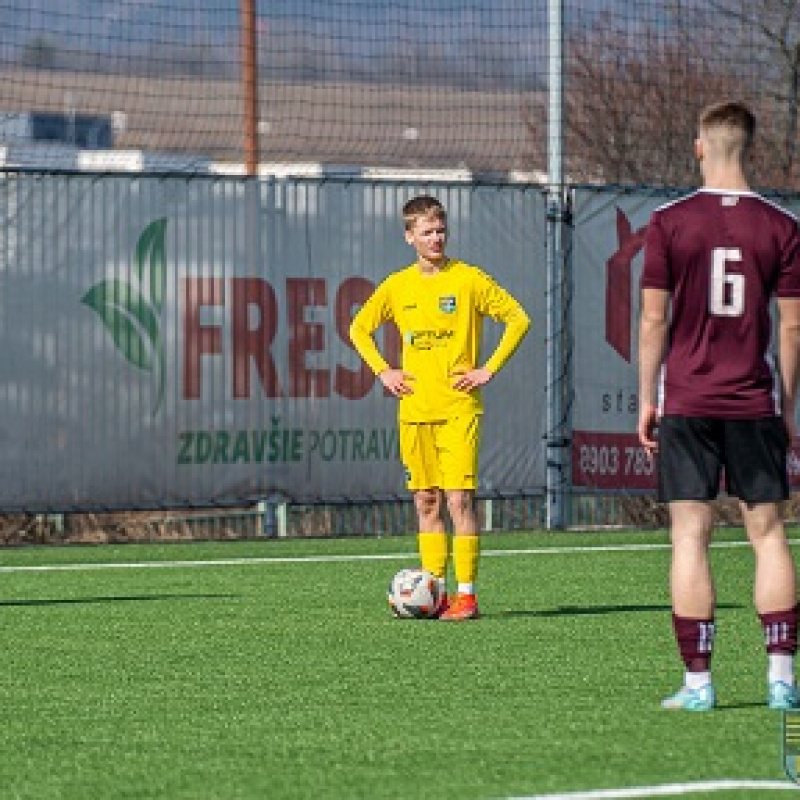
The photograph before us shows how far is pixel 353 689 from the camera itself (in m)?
9.66

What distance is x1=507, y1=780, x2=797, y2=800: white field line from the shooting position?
22.7 feet

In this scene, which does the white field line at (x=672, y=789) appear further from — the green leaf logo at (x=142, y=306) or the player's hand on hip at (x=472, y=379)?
the green leaf logo at (x=142, y=306)

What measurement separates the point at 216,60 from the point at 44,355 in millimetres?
3367

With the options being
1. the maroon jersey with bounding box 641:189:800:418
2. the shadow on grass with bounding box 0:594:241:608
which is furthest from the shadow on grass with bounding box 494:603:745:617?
the maroon jersey with bounding box 641:189:800:418

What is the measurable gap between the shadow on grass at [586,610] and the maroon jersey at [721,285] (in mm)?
4332

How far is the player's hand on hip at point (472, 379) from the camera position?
42.2 feet

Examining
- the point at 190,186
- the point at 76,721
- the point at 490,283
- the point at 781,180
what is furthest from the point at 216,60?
the point at 76,721

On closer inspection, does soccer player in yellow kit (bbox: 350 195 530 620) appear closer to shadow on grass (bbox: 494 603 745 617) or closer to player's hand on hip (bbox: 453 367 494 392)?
player's hand on hip (bbox: 453 367 494 392)

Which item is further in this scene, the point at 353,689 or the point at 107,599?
the point at 107,599

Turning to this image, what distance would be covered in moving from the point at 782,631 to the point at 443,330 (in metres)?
4.61

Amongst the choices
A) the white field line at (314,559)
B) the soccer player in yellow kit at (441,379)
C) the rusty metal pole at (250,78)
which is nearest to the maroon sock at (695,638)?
the soccer player in yellow kit at (441,379)

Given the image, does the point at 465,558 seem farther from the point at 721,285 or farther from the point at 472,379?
the point at 721,285

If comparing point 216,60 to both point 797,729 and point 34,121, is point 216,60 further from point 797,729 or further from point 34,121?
point 797,729

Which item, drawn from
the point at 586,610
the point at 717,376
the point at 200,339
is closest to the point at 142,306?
the point at 200,339
